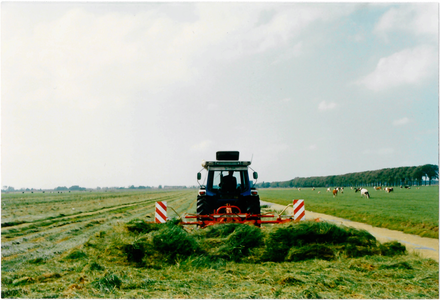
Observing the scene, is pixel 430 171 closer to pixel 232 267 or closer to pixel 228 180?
pixel 228 180

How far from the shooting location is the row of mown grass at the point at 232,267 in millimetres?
4625

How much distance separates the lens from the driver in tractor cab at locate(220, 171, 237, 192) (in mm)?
10500

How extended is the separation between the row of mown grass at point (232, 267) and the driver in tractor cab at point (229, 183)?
8.71ft

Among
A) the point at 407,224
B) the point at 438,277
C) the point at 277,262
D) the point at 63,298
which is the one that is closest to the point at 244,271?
the point at 277,262

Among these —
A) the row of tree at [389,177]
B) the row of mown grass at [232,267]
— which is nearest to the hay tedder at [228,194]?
the row of mown grass at [232,267]

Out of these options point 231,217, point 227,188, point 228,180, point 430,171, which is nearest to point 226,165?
point 228,180

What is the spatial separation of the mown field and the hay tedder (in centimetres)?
176

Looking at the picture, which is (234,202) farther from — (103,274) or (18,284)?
(18,284)

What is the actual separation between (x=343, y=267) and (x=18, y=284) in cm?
637

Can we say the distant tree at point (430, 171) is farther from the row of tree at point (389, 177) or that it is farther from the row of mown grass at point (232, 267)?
the row of mown grass at point (232, 267)

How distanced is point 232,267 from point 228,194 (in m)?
4.45

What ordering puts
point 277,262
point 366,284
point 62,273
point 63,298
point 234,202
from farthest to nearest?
point 234,202, point 277,262, point 62,273, point 366,284, point 63,298

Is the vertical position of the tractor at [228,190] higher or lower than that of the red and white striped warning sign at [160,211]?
higher

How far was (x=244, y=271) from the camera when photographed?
5715 millimetres
